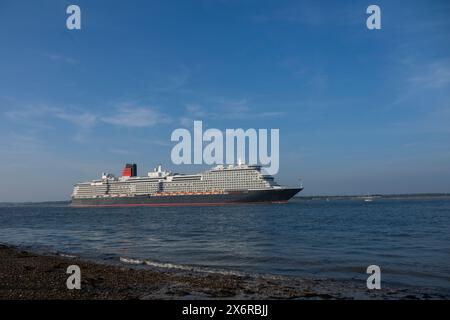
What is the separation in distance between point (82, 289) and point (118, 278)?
173 cm

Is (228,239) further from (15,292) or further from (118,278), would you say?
(15,292)

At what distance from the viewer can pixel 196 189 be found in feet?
296

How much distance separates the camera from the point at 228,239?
22438mm

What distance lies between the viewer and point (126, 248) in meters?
19.4

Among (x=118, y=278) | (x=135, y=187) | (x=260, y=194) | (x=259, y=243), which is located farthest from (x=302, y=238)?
(x=135, y=187)

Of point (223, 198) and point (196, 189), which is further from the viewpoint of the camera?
point (196, 189)

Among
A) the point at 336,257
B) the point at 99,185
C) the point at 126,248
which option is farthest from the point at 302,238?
the point at 99,185

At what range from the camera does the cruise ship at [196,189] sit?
8469 cm

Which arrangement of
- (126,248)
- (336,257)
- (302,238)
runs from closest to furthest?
(336,257)
(126,248)
(302,238)

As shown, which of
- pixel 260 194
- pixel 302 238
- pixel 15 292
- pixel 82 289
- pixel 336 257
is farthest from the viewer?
pixel 260 194

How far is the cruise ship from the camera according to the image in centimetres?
8469
